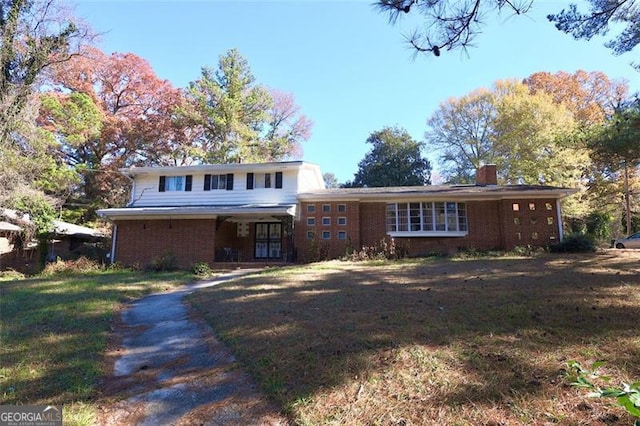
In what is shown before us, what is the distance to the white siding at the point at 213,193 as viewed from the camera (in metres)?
18.5

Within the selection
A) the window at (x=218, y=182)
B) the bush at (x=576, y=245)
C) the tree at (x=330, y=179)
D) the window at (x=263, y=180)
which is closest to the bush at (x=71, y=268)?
the window at (x=218, y=182)

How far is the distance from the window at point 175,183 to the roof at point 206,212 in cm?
176

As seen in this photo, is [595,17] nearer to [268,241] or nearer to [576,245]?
[576,245]

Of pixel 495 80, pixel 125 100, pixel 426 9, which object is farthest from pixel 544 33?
pixel 125 100

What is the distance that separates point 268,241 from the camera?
19.5 meters

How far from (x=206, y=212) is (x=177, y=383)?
45.1ft

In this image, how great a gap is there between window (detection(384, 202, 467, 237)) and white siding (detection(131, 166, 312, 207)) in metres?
5.17

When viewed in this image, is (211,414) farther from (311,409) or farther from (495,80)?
(495,80)

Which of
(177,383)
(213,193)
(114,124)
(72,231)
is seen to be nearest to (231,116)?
(114,124)

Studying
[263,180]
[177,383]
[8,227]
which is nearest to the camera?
[177,383]

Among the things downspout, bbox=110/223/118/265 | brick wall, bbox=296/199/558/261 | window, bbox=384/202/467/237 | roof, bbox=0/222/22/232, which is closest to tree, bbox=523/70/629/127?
brick wall, bbox=296/199/558/261

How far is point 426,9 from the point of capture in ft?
18.3

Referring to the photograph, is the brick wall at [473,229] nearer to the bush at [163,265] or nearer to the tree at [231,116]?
the bush at [163,265]

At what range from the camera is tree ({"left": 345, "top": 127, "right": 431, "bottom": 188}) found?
102ft
